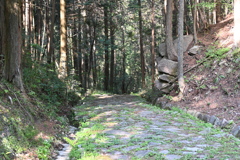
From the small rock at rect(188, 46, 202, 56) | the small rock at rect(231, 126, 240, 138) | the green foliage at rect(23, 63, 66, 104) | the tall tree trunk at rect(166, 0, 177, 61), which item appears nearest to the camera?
the small rock at rect(231, 126, 240, 138)

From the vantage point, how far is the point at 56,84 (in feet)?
40.4

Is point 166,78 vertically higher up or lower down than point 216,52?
lower down

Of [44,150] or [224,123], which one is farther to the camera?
[224,123]

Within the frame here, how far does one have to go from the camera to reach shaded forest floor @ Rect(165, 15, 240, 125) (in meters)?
8.88

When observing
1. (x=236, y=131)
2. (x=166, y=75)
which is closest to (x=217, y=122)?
(x=236, y=131)

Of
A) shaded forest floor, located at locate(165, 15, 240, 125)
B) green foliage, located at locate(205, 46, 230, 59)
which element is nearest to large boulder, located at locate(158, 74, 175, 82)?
shaded forest floor, located at locate(165, 15, 240, 125)

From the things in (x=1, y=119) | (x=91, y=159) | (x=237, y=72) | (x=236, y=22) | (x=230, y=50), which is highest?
(x=236, y=22)

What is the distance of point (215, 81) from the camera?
10898 millimetres

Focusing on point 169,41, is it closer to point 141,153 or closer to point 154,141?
point 154,141

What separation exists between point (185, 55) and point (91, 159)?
12.1 m

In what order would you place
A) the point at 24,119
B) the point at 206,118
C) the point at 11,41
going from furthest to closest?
the point at 206,118, the point at 11,41, the point at 24,119

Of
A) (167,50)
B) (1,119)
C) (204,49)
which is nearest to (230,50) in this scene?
(204,49)

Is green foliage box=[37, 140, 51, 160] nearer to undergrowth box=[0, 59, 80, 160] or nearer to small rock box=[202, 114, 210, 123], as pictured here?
undergrowth box=[0, 59, 80, 160]

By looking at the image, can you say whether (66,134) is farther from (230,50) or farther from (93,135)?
(230,50)
